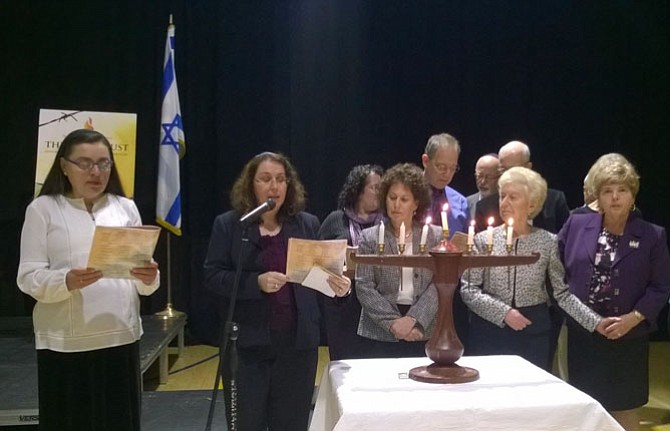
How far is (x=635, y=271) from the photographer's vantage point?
277 cm

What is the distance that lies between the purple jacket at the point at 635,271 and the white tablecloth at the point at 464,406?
82 centimetres

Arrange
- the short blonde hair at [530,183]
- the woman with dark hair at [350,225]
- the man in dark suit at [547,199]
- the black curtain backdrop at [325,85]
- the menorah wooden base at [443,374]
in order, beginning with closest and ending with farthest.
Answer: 1. the menorah wooden base at [443,374]
2. the short blonde hair at [530,183]
3. the woman with dark hair at [350,225]
4. the man in dark suit at [547,199]
5. the black curtain backdrop at [325,85]

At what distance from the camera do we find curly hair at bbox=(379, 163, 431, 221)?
2.70m

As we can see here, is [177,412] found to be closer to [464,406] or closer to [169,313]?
[169,313]

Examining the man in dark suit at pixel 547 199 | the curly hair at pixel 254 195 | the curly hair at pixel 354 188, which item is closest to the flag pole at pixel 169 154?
the curly hair at pixel 354 188

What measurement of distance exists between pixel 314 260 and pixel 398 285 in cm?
47

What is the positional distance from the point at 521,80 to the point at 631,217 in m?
3.52

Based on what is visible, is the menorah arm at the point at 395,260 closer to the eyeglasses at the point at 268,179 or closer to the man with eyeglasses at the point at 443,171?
the eyeglasses at the point at 268,179

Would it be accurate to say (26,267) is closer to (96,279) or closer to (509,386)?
(96,279)

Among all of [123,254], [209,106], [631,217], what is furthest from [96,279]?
[209,106]

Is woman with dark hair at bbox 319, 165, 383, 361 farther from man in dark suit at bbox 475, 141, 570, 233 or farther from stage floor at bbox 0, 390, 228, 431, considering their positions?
stage floor at bbox 0, 390, 228, 431

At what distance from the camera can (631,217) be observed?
2.87 meters

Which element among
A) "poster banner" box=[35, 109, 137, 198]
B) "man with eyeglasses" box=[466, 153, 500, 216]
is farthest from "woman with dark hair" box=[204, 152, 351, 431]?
"poster banner" box=[35, 109, 137, 198]

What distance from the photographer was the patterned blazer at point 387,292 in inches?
99.6
